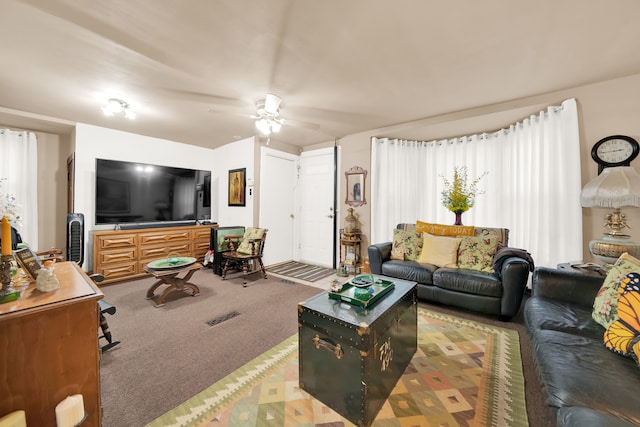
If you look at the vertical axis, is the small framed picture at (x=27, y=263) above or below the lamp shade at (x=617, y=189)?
below

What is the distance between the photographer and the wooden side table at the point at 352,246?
3.97 meters

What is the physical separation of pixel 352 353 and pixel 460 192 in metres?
2.83

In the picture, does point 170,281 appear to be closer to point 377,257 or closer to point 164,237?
point 164,237

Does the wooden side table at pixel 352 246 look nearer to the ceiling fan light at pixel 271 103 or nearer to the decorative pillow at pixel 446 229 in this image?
the decorative pillow at pixel 446 229

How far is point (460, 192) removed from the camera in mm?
3234

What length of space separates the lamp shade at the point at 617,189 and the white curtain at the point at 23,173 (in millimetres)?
6891

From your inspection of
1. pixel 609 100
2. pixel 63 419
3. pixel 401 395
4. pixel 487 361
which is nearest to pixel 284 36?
pixel 63 419

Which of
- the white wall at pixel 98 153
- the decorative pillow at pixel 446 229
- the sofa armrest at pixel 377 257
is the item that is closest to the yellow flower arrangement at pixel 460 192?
the decorative pillow at pixel 446 229

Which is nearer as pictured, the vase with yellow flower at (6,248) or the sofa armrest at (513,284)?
the vase with yellow flower at (6,248)

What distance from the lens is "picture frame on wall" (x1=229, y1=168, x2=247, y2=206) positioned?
4488mm

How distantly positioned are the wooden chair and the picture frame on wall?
751mm

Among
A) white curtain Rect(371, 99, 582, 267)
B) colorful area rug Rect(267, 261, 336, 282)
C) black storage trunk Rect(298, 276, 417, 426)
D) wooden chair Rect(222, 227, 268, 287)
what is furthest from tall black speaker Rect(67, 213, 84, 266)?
white curtain Rect(371, 99, 582, 267)

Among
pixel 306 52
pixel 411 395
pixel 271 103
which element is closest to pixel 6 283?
pixel 411 395

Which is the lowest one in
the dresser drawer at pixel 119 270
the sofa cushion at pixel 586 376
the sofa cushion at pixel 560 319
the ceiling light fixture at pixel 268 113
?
the dresser drawer at pixel 119 270
